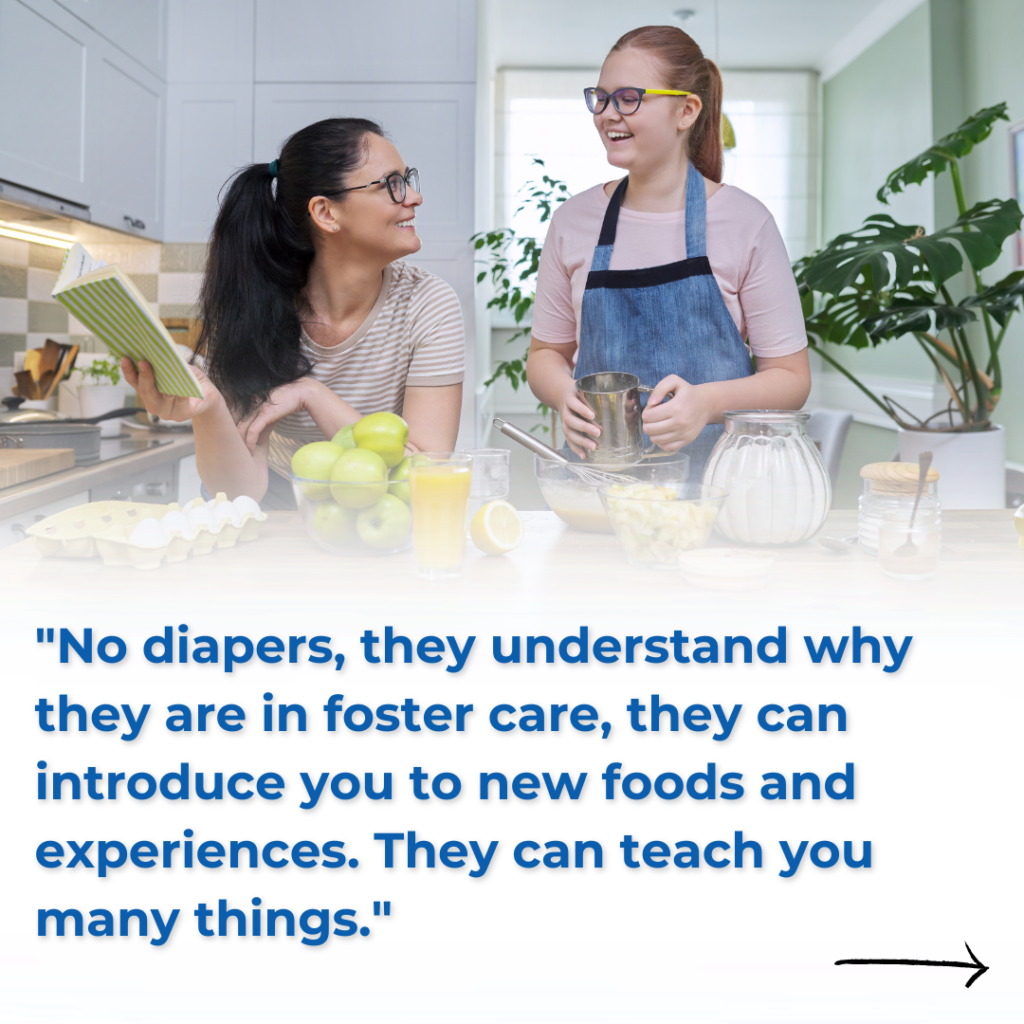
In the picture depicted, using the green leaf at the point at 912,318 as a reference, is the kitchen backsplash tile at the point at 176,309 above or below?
above

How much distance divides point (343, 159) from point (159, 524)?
2.66ft

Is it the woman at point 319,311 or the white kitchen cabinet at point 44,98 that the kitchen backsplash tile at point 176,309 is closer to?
the white kitchen cabinet at point 44,98

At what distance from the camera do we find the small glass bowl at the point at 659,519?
0.97 m

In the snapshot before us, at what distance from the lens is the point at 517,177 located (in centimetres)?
704

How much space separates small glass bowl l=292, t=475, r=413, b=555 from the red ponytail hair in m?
0.92

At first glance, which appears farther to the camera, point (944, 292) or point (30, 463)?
point (944, 292)

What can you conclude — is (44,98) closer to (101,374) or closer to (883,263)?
(101,374)

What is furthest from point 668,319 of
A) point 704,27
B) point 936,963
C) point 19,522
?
point 704,27

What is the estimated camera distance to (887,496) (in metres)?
0.99

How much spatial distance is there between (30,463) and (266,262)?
2.66ft

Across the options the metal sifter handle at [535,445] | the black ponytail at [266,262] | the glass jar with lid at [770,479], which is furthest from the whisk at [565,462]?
the black ponytail at [266,262]

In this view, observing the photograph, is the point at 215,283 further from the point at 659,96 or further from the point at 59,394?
the point at 59,394

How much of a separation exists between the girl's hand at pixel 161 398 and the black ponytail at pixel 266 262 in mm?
222

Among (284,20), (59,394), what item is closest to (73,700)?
(59,394)
